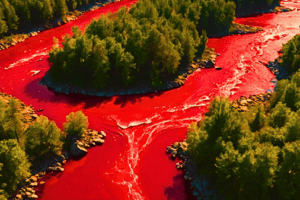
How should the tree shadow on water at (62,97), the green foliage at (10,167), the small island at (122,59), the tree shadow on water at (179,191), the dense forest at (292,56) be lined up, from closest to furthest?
the green foliage at (10,167) < the tree shadow on water at (179,191) < the tree shadow on water at (62,97) < the small island at (122,59) < the dense forest at (292,56)

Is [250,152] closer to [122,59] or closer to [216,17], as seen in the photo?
[122,59]

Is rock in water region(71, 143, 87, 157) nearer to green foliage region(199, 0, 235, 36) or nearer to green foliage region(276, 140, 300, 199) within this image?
green foliage region(276, 140, 300, 199)

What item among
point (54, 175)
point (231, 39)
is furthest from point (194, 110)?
point (231, 39)

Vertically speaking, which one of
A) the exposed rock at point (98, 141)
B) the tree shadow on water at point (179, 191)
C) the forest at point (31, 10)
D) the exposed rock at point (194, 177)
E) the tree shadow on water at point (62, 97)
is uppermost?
the forest at point (31, 10)

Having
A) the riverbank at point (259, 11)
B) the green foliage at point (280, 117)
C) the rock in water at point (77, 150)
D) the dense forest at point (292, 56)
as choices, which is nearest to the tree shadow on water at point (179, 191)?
the rock in water at point (77, 150)

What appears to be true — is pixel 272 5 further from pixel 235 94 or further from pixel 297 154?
pixel 297 154

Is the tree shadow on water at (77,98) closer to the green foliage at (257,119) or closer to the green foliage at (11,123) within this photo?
the green foliage at (11,123)
